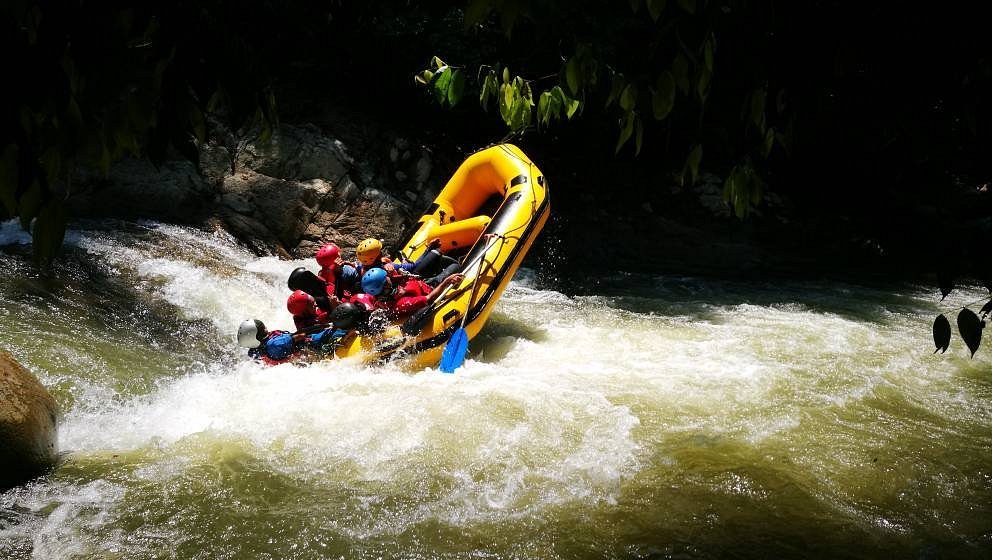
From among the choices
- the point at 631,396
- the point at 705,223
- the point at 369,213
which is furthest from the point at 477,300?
the point at 705,223

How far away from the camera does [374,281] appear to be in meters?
4.60

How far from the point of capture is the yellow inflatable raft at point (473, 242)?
452 centimetres

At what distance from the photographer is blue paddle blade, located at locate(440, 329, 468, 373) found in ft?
14.8

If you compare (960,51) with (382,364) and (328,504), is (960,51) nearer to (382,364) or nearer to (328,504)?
(328,504)

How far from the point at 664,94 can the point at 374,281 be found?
3.68 meters

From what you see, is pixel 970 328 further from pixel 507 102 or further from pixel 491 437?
pixel 491 437

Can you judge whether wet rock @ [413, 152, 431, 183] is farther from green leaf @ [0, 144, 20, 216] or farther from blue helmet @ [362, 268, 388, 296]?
green leaf @ [0, 144, 20, 216]

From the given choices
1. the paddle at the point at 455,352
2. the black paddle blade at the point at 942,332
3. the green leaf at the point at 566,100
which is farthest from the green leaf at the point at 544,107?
the paddle at the point at 455,352

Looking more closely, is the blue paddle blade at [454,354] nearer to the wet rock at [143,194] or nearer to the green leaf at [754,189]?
the green leaf at [754,189]

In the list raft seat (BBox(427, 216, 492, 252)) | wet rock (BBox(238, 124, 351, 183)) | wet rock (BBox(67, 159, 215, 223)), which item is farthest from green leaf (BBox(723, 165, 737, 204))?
wet rock (BBox(238, 124, 351, 183))

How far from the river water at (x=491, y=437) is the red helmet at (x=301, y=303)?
1.27 feet

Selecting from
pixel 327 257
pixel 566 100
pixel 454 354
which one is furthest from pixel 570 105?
pixel 327 257

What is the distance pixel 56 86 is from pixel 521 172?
5.18 m

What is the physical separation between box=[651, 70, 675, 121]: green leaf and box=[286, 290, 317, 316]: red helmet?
377 centimetres
